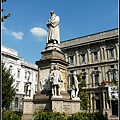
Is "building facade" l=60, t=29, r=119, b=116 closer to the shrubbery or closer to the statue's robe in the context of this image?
the statue's robe

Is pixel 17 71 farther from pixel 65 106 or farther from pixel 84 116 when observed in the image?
pixel 84 116

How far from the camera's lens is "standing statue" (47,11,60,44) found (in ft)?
46.5

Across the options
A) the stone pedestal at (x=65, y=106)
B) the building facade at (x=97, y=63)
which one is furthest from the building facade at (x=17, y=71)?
the stone pedestal at (x=65, y=106)

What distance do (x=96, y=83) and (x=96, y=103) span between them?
13.3 feet

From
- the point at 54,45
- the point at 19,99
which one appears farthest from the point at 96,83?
the point at 54,45

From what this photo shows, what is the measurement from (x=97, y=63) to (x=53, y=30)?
90.8ft

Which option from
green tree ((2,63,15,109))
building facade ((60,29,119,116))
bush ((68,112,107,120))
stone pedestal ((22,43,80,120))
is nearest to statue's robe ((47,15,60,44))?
stone pedestal ((22,43,80,120))

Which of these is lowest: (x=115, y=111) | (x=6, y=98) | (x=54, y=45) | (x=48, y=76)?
(x=115, y=111)

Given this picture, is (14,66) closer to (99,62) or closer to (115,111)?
(99,62)

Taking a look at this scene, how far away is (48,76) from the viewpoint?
12.8 meters

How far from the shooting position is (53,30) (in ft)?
46.9

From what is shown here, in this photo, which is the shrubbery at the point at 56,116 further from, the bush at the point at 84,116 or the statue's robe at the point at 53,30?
the statue's robe at the point at 53,30

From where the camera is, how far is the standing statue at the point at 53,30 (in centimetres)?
1418

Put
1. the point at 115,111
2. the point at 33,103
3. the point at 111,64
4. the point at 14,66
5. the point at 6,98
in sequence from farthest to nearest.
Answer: the point at 14,66 < the point at 111,64 < the point at 115,111 < the point at 6,98 < the point at 33,103
